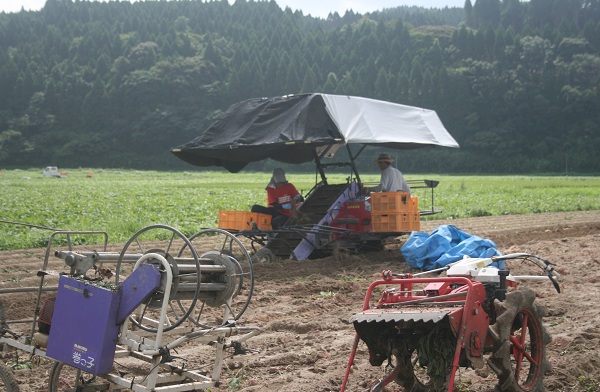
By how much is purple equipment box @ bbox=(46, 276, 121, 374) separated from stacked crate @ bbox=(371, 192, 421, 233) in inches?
338

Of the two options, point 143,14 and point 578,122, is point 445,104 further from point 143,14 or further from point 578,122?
point 143,14

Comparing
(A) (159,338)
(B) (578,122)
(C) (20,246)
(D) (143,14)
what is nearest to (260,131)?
(C) (20,246)

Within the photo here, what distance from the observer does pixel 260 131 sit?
13.7 m

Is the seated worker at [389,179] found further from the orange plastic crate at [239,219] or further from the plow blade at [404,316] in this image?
the plow blade at [404,316]

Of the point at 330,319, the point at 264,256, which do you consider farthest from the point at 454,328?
the point at 264,256

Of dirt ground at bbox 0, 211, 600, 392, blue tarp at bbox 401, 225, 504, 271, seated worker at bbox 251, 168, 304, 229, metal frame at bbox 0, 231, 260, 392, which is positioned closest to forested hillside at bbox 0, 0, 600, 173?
seated worker at bbox 251, 168, 304, 229

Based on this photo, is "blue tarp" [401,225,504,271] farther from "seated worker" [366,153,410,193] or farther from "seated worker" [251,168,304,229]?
"seated worker" [251,168,304,229]

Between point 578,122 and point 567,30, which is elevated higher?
point 567,30

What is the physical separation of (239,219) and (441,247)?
11.9ft

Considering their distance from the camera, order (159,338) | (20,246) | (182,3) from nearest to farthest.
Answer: (159,338) < (20,246) < (182,3)

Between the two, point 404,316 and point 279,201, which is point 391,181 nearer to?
point 279,201

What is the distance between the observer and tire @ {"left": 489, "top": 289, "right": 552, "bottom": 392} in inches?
216

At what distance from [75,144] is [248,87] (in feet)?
79.4

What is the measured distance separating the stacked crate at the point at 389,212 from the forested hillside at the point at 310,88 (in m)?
61.2
